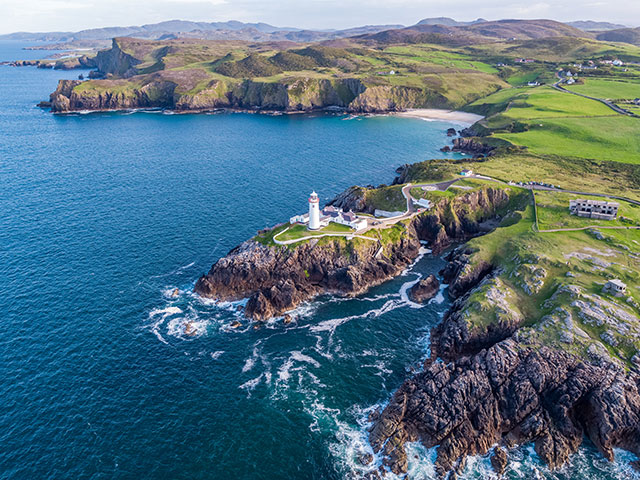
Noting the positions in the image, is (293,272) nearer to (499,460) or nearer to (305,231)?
(305,231)

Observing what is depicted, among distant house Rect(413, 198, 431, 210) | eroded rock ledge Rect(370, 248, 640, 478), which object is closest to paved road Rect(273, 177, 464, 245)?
distant house Rect(413, 198, 431, 210)

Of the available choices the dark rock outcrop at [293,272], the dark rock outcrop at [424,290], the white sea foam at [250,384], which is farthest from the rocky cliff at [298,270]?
the white sea foam at [250,384]

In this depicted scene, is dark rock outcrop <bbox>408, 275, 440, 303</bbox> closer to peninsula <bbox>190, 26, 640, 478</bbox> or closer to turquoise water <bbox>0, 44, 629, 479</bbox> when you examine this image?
turquoise water <bbox>0, 44, 629, 479</bbox>

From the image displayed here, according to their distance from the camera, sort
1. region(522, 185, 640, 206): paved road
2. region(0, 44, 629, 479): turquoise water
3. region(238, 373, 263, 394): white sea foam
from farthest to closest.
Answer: region(522, 185, 640, 206): paved road → region(238, 373, 263, 394): white sea foam → region(0, 44, 629, 479): turquoise water

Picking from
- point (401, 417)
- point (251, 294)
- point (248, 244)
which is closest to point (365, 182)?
point (248, 244)

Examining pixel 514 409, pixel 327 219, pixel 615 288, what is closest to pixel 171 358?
pixel 327 219
